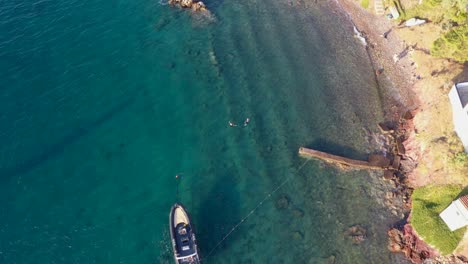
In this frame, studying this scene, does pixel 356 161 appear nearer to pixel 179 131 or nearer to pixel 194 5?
pixel 179 131

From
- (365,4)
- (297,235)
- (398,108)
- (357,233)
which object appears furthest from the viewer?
(365,4)

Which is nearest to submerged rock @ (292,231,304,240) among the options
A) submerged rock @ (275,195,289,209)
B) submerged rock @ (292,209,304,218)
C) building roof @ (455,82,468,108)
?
submerged rock @ (292,209,304,218)

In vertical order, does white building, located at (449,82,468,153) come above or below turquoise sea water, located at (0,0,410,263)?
above

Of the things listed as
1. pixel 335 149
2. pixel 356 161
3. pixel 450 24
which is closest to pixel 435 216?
pixel 356 161

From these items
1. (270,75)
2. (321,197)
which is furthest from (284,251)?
(270,75)

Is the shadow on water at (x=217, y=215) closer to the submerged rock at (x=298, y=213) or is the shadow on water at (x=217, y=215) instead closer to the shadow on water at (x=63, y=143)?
the submerged rock at (x=298, y=213)

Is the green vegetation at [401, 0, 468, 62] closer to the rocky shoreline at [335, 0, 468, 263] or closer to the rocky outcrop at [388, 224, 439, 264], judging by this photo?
the rocky shoreline at [335, 0, 468, 263]

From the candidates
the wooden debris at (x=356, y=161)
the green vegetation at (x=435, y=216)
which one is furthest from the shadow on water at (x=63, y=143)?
the green vegetation at (x=435, y=216)
